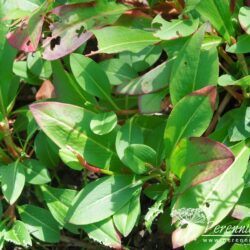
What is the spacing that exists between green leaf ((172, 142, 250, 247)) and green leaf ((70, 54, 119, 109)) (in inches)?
15.0

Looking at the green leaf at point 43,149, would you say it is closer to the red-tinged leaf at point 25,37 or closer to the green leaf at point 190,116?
the red-tinged leaf at point 25,37

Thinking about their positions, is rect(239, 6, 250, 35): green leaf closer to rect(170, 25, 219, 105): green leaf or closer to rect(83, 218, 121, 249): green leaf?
rect(170, 25, 219, 105): green leaf

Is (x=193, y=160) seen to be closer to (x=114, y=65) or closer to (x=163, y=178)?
(x=163, y=178)

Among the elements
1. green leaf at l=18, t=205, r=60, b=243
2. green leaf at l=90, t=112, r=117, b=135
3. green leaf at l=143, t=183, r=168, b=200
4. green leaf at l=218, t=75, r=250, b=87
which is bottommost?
green leaf at l=18, t=205, r=60, b=243

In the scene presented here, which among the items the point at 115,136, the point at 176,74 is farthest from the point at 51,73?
the point at 176,74

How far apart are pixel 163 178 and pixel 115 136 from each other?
17 centimetres

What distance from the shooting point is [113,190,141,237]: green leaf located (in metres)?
1.34

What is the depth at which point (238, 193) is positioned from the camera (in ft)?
4.22

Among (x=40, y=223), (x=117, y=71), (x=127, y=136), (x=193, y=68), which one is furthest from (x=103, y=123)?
(x=40, y=223)

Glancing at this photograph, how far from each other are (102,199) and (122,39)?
0.43m

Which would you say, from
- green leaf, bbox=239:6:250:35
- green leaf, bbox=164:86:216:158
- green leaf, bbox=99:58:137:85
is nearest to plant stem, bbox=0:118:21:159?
green leaf, bbox=99:58:137:85

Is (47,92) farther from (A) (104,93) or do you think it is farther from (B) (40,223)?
(B) (40,223)

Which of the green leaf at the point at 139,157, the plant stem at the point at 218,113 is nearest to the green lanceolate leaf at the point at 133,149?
the green leaf at the point at 139,157

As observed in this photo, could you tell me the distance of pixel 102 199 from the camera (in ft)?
4.52
